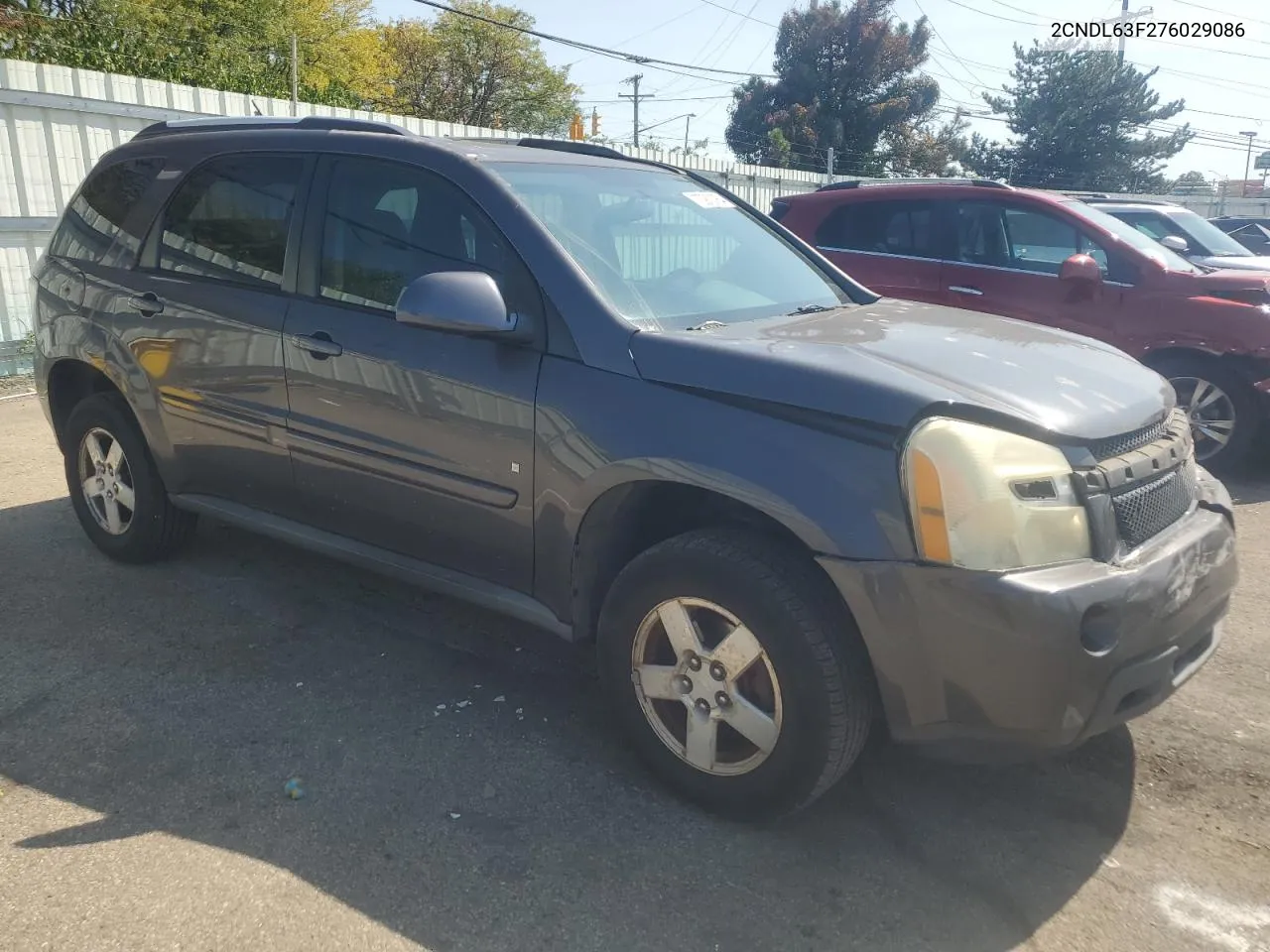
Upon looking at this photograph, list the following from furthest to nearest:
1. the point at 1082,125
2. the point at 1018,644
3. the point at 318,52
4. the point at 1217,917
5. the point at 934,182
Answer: the point at 1082,125, the point at 318,52, the point at 934,182, the point at 1217,917, the point at 1018,644

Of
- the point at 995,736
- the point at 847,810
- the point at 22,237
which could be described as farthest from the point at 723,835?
the point at 22,237

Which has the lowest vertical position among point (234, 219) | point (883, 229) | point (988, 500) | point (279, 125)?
point (988, 500)

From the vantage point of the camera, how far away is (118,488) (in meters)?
4.61

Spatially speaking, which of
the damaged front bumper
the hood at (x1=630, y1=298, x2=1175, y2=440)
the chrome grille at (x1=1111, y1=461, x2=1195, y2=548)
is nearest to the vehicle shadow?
the damaged front bumper

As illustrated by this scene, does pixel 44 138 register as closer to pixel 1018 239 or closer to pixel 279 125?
pixel 279 125

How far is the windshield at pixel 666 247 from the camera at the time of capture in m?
3.23

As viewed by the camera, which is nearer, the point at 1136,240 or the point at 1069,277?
the point at 1069,277

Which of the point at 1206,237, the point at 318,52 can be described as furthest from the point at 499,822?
the point at 318,52

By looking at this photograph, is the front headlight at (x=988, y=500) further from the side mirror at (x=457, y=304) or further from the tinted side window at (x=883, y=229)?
the tinted side window at (x=883, y=229)

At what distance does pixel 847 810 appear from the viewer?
9.71ft

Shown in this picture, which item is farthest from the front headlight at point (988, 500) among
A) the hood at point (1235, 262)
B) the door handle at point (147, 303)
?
the hood at point (1235, 262)

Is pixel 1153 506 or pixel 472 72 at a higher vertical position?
pixel 472 72

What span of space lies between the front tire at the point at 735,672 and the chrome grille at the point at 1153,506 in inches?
28.6

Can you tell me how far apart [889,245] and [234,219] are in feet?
16.5
